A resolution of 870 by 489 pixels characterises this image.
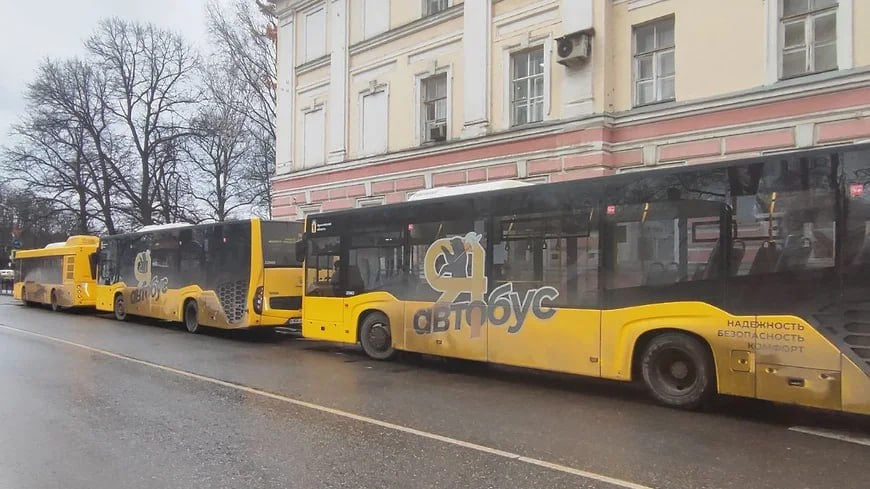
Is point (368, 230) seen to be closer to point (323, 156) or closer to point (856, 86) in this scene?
point (856, 86)

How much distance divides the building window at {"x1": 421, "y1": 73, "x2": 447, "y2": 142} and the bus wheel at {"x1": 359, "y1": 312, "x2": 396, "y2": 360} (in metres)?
8.52

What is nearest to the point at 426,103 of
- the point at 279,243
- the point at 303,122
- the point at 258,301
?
the point at 303,122

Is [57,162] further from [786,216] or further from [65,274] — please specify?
[786,216]

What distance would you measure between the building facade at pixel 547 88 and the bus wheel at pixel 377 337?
637 cm

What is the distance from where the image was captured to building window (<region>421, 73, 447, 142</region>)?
19672 millimetres

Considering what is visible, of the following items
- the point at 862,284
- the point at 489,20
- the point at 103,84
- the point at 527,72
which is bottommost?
the point at 862,284

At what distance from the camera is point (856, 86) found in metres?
12.1

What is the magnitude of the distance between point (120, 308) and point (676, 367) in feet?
61.7

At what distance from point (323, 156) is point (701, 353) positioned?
704 inches

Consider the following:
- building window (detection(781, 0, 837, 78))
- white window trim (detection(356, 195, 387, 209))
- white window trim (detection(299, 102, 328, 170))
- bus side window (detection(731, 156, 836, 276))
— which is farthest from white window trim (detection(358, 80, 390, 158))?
bus side window (detection(731, 156, 836, 276))

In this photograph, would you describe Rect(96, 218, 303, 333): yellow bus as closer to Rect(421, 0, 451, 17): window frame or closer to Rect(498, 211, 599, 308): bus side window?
Rect(498, 211, 599, 308): bus side window

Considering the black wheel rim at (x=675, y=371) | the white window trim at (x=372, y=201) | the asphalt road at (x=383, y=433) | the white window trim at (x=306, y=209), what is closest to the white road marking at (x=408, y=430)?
the asphalt road at (x=383, y=433)

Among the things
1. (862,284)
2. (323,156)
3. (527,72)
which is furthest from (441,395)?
(323,156)

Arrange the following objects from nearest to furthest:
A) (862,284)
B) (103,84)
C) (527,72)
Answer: (862,284) < (527,72) < (103,84)
